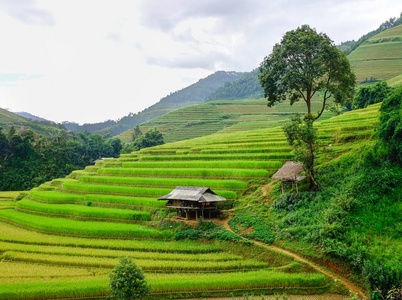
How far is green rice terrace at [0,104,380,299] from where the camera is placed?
14.3 meters

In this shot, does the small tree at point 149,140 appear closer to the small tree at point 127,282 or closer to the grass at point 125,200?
the grass at point 125,200

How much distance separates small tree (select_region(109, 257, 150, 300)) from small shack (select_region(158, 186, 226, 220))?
8.10 meters

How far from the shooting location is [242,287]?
13.8 meters

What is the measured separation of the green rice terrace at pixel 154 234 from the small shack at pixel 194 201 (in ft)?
3.88

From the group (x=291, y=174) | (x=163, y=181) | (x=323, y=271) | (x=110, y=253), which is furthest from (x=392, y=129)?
(x=163, y=181)

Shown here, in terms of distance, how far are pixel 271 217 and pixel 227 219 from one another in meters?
3.31

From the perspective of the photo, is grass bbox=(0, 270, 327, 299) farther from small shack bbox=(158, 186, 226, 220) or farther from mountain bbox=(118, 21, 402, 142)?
mountain bbox=(118, 21, 402, 142)

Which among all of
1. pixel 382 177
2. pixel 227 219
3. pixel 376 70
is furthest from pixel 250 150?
pixel 376 70

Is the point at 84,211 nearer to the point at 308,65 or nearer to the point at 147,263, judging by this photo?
the point at 147,263

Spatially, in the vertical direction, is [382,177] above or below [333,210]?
above

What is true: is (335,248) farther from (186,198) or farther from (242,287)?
(186,198)

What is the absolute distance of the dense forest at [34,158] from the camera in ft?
172

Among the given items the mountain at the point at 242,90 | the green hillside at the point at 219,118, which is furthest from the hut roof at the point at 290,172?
the mountain at the point at 242,90

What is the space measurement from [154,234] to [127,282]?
860cm
